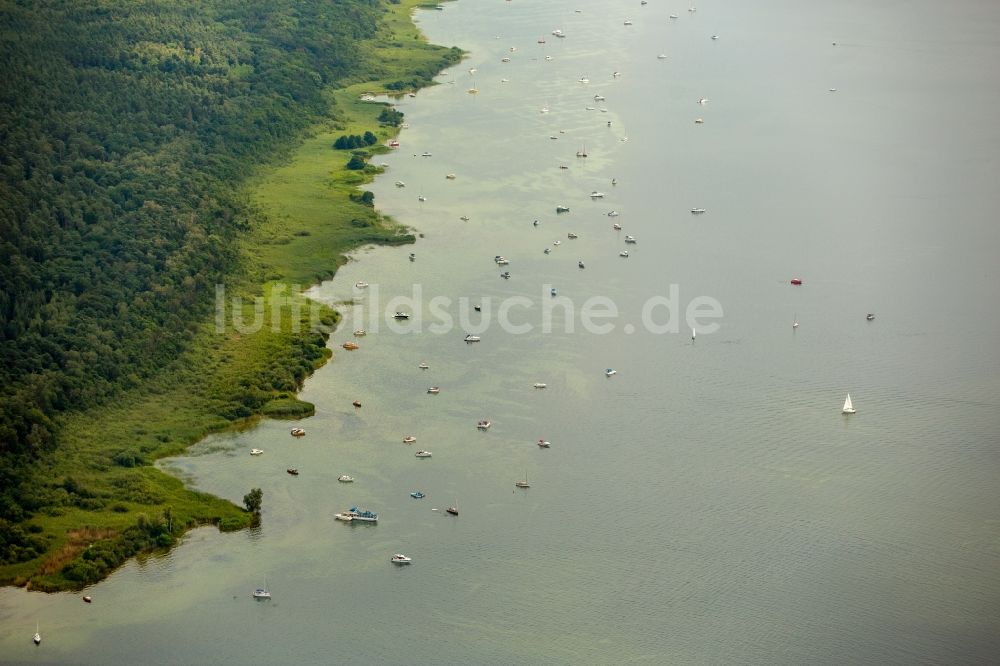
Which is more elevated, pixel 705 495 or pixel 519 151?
pixel 519 151

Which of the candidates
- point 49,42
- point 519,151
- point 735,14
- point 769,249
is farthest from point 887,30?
point 49,42

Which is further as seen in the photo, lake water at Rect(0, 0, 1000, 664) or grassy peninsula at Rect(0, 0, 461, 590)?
grassy peninsula at Rect(0, 0, 461, 590)

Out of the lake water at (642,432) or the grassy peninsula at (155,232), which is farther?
the grassy peninsula at (155,232)

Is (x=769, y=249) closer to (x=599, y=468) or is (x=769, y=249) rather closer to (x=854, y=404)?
(x=854, y=404)
